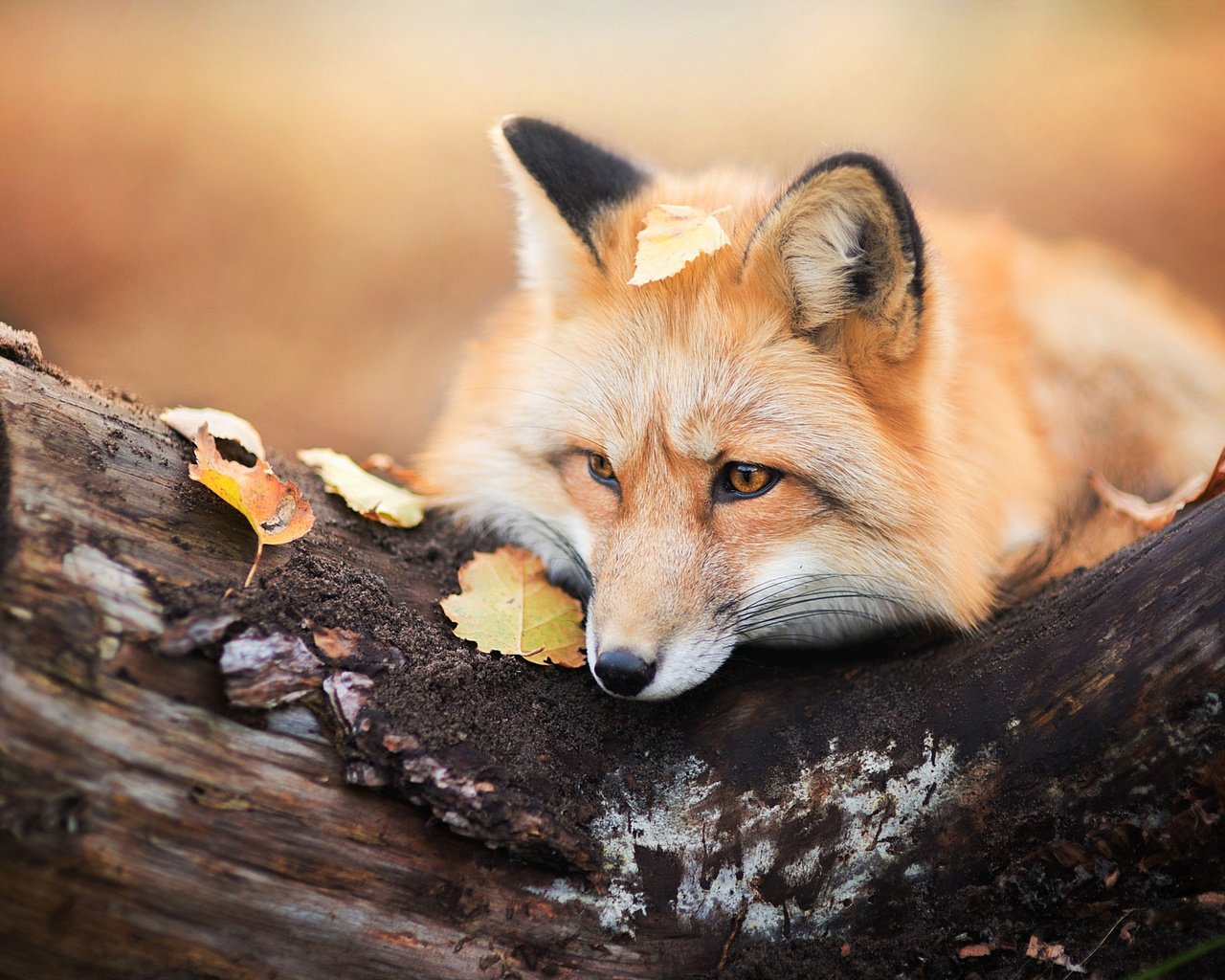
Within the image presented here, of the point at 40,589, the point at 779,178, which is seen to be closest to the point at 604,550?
the point at 40,589

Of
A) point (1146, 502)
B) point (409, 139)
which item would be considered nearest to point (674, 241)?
point (1146, 502)

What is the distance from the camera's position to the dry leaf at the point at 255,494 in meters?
2.23

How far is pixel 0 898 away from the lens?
1556 mm

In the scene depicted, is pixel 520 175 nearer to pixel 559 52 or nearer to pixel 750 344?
pixel 750 344

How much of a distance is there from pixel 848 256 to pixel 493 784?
1.83 meters

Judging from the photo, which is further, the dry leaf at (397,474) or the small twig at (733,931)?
the dry leaf at (397,474)

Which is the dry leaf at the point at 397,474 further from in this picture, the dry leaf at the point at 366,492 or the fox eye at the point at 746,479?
the fox eye at the point at 746,479

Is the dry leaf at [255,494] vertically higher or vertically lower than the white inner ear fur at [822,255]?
lower

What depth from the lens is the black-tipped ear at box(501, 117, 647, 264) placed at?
118 inches

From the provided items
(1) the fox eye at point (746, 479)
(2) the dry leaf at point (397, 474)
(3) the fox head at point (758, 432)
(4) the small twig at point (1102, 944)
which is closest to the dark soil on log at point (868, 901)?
(4) the small twig at point (1102, 944)

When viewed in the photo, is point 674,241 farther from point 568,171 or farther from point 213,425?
point 213,425

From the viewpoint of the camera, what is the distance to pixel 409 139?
8.74 meters

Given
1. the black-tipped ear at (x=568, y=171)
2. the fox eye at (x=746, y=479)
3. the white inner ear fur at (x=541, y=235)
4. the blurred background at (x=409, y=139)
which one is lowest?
the blurred background at (x=409, y=139)

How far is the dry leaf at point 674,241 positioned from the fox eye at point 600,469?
1.93 ft
